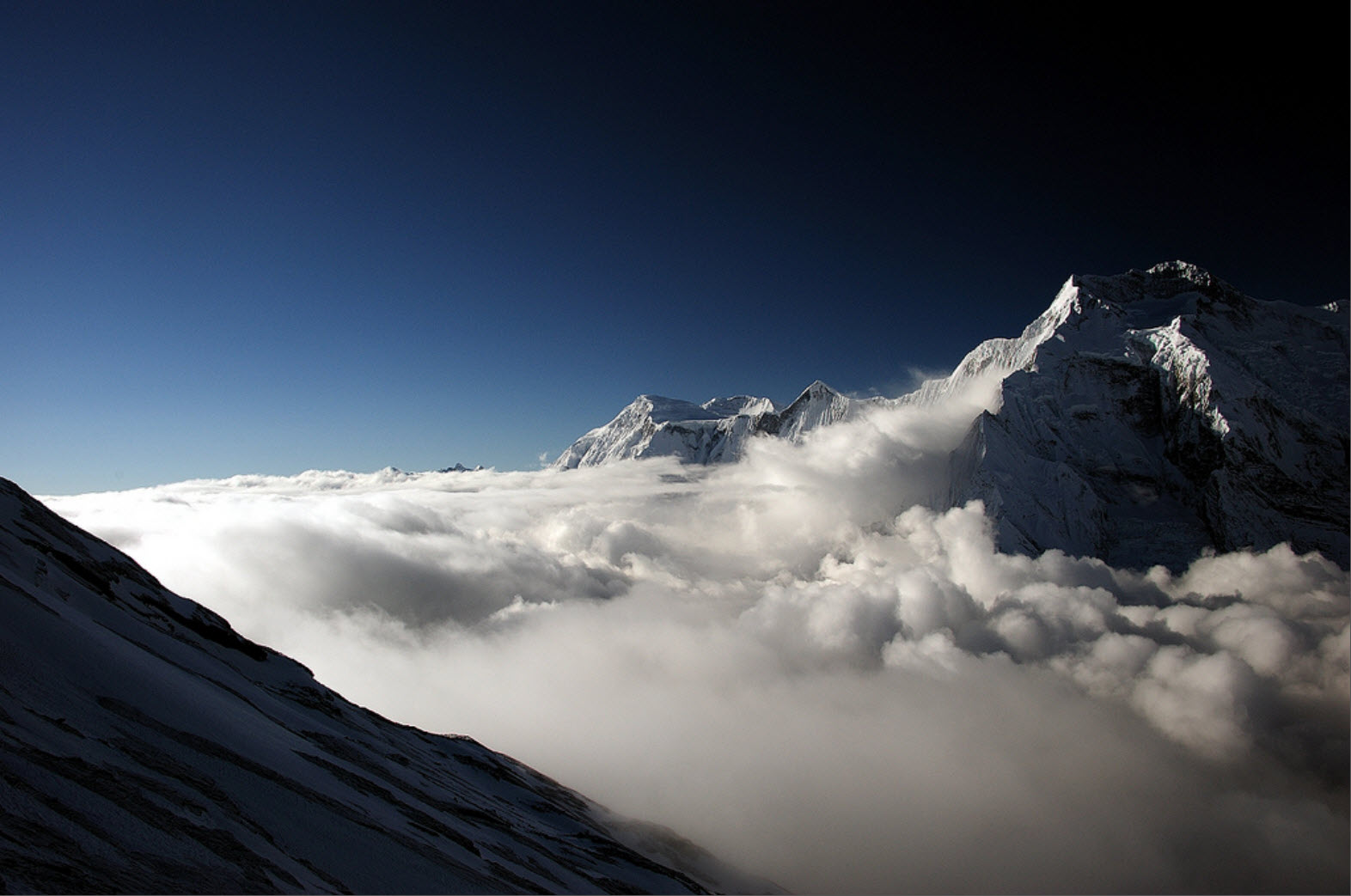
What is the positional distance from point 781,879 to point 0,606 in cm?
19828

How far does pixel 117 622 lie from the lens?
97.5ft

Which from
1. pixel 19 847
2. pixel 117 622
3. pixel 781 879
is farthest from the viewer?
pixel 781 879

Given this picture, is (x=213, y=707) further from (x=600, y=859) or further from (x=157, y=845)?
(x=600, y=859)

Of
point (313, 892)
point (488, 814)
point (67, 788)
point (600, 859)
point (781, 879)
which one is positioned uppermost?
point (67, 788)

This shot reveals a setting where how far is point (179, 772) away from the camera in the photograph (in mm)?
17422

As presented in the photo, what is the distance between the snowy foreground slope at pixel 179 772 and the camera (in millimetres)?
12953

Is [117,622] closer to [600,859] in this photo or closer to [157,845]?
[157,845]

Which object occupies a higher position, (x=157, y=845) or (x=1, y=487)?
(x=1, y=487)

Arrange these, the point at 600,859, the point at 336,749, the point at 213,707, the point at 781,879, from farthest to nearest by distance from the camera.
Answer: the point at 781,879 < the point at 600,859 < the point at 336,749 < the point at 213,707

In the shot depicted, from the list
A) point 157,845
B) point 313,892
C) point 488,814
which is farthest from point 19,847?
point 488,814

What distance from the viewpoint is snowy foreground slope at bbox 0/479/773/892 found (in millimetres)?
12953

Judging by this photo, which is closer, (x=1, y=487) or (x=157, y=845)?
(x=157, y=845)

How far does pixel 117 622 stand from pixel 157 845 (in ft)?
78.1

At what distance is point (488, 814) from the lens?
39.9 meters
